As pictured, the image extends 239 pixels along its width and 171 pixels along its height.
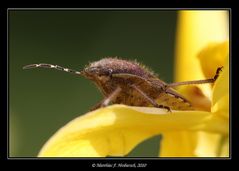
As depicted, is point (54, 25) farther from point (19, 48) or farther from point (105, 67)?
point (105, 67)

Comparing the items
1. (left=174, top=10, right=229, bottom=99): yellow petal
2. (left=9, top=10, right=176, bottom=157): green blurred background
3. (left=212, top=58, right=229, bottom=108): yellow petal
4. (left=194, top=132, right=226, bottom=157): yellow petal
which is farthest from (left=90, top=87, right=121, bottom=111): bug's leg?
(left=9, top=10, right=176, bottom=157): green blurred background

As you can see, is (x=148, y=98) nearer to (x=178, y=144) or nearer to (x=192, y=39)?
(x=178, y=144)

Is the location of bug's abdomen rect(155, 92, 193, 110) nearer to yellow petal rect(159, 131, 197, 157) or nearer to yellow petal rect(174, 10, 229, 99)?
yellow petal rect(159, 131, 197, 157)

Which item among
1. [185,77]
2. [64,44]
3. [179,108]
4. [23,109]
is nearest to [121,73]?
[179,108]

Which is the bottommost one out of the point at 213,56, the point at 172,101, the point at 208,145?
the point at 208,145

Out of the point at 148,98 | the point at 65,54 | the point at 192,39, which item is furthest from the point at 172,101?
the point at 65,54

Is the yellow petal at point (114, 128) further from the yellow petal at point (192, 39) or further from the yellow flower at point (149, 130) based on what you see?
the yellow petal at point (192, 39)
